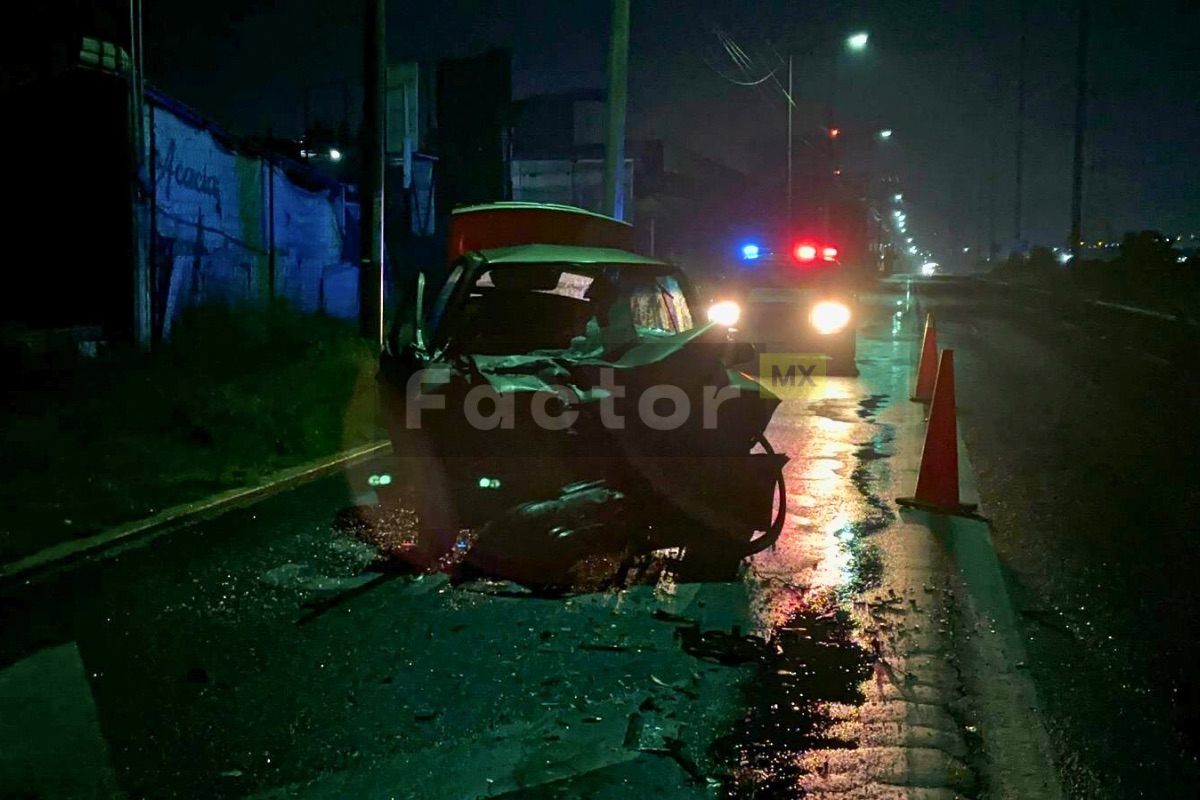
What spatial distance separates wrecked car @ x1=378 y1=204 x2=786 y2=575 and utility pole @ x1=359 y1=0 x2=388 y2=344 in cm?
714

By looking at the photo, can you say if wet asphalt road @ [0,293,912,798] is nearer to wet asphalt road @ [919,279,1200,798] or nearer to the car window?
wet asphalt road @ [919,279,1200,798]

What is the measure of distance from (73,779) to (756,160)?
310 feet

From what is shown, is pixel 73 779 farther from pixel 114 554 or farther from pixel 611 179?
pixel 611 179

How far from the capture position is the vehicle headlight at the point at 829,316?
17984 mm

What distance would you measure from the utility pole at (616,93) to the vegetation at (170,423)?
6076 millimetres

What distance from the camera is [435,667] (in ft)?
17.5

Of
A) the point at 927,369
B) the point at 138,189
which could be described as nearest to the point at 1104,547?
the point at 927,369

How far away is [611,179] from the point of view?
65.4 feet

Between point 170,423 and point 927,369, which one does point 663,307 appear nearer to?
point 170,423

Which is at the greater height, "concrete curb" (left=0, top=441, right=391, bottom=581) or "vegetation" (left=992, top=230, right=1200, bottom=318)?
"vegetation" (left=992, top=230, right=1200, bottom=318)

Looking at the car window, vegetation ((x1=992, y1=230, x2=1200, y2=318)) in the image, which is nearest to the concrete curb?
the car window

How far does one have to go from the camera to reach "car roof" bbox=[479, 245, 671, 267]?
829 centimetres

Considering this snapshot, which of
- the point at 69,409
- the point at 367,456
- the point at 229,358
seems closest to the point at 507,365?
the point at 367,456

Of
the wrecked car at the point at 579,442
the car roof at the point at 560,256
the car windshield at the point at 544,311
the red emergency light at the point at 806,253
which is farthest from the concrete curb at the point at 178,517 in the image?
the red emergency light at the point at 806,253
